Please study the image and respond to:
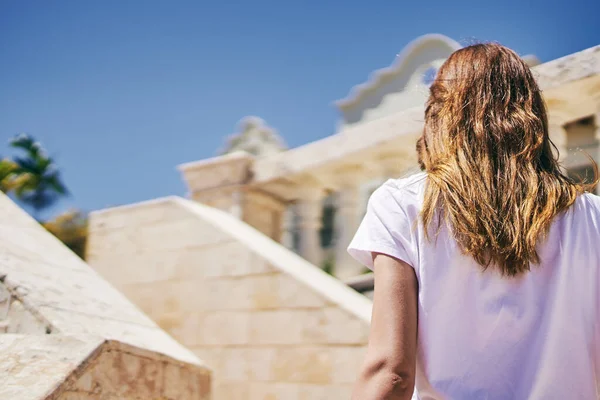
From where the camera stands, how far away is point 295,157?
5.08 meters

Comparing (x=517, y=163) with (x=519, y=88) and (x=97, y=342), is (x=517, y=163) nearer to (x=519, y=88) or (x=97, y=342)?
(x=519, y=88)

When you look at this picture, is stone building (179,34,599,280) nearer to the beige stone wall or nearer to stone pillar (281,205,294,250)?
stone pillar (281,205,294,250)

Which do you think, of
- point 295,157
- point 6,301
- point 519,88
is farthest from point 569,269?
point 295,157

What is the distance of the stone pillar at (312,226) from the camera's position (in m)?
5.17

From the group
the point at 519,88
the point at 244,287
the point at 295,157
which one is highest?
the point at 295,157

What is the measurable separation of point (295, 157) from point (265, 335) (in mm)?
1490

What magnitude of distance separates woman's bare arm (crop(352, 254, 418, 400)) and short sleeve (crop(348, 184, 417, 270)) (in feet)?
0.14

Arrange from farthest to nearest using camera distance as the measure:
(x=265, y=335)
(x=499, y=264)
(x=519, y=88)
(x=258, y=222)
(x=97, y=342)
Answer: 1. (x=258, y=222)
2. (x=265, y=335)
3. (x=97, y=342)
4. (x=519, y=88)
5. (x=499, y=264)

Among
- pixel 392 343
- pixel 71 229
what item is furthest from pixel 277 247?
pixel 71 229

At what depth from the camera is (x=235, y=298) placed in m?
4.36

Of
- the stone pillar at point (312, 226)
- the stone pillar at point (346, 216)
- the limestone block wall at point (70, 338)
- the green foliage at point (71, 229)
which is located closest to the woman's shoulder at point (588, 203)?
the limestone block wall at point (70, 338)

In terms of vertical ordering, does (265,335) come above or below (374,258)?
below

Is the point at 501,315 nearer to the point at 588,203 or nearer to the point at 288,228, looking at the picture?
the point at 588,203

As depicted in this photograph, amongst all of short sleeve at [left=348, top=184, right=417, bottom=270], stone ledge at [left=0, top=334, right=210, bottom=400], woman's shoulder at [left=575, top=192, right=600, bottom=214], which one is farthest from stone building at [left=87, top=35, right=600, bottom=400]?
short sleeve at [left=348, top=184, right=417, bottom=270]
